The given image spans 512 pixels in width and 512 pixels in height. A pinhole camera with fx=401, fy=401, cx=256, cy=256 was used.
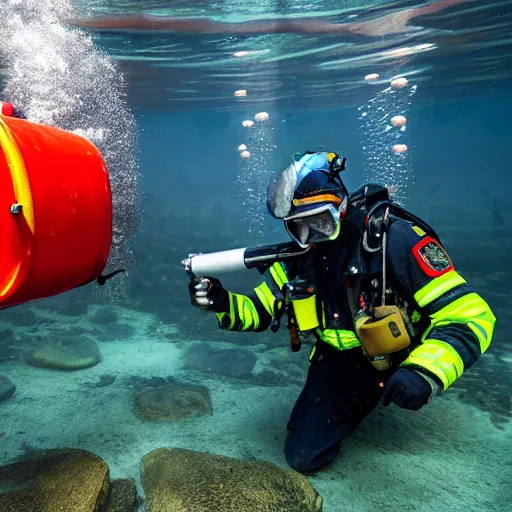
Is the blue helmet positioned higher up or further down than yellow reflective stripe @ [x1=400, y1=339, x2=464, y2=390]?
higher up

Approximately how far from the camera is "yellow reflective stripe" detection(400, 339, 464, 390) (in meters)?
2.38

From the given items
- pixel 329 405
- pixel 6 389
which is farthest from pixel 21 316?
pixel 329 405

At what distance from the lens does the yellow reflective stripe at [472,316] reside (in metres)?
2.58

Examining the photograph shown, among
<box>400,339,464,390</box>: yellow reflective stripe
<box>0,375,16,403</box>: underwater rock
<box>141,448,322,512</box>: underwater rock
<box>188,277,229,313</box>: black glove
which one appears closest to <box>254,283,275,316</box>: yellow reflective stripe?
<box>188,277,229,313</box>: black glove

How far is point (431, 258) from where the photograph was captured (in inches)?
109

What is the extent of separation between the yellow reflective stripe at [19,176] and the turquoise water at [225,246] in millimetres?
1855

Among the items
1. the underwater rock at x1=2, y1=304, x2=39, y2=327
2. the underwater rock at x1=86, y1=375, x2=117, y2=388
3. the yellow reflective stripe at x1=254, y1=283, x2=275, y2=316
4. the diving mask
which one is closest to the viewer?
the diving mask

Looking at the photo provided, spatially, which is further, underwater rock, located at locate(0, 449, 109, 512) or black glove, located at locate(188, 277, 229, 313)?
black glove, located at locate(188, 277, 229, 313)

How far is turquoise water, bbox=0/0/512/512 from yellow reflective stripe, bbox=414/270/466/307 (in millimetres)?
1349

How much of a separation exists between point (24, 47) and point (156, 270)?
768 centimetres

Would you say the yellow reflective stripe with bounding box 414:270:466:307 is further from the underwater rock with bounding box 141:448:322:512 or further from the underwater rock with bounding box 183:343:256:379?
the underwater rock with bounding box 183:343:256:379

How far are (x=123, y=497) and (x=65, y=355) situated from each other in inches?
164

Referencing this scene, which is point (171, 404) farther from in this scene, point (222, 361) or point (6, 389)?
point (222, 361)

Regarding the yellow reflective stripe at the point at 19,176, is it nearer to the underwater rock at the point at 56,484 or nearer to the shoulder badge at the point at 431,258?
the underwater rock at the point at 56,484
